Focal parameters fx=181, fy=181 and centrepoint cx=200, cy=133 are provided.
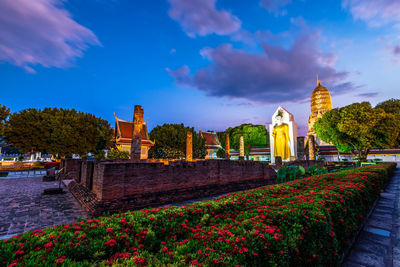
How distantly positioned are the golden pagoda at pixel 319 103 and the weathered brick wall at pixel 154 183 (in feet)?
208

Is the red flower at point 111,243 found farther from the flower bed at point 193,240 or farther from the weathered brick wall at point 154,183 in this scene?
the weathered brick wall at point 154,183

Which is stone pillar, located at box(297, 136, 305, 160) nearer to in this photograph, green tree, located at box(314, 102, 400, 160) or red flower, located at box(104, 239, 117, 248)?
green tree, located at box(314, 102, 400, 160)

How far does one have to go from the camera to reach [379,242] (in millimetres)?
4328

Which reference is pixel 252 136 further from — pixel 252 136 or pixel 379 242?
pixel 379 242

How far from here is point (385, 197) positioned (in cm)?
873

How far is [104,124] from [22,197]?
19.9 meters

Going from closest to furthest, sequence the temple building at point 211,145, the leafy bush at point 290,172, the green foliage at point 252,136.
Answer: the leafy bush at point 290,172 → the temple building at point 211,145 → the green foliage at point 252,136

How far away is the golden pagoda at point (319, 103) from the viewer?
63.3 m

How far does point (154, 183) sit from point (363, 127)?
1136 inches

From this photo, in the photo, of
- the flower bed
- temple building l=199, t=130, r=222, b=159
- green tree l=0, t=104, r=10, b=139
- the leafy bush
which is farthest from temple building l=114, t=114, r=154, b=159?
the flower bed

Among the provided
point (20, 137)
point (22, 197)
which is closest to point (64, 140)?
point (20, 137)

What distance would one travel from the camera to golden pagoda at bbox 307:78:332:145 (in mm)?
63312

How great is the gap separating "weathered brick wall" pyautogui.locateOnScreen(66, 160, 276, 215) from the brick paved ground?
1.81 ft

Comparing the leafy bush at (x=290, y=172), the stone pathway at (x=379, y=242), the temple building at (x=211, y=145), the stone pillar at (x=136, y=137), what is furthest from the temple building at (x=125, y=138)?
the stone pathway at (x=379, y=242)
